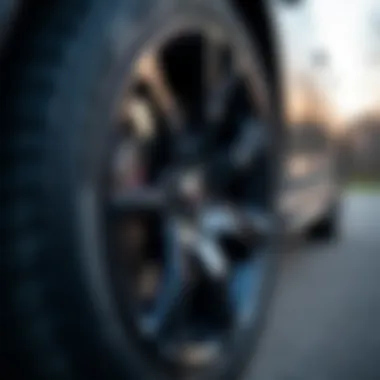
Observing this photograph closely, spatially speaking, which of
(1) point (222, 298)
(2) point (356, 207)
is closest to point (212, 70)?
(1) point (222, 298)

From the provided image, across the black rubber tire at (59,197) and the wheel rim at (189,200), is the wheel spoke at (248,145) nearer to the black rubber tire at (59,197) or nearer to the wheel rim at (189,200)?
the wheel rim at (189,200)

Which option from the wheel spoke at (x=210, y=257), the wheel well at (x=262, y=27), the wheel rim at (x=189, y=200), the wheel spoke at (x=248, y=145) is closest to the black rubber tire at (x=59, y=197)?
the wheel rim at (x=189, y=200)

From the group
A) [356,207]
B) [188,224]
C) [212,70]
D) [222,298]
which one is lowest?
[356,207]

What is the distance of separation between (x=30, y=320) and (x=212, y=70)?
845 mm

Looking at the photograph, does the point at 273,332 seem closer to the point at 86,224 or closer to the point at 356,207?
the point at 86,224

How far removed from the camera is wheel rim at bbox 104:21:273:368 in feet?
8.20

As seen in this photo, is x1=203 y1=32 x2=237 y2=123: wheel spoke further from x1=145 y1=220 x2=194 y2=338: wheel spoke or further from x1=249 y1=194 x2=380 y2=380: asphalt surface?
x1=249 y1=194 x2=380 y2=380: asphalt surface

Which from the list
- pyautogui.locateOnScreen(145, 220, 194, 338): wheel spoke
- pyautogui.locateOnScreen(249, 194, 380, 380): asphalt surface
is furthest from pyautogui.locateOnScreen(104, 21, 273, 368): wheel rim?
pyautogui.locateOnScreen(249, 194, 380, 380): asphalt surface

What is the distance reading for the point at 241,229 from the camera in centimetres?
301

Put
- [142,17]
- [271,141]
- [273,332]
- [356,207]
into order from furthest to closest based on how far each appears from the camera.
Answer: [356,207]
[273,332]
[271,141]
[142,17]

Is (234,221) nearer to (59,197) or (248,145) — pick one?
(248,145)

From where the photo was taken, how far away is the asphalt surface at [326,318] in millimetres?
3361

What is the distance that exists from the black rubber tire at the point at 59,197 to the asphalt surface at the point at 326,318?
94 centimetres

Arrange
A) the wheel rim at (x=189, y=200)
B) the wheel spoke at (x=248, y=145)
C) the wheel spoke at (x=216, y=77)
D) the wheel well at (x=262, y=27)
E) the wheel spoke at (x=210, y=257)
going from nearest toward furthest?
the wheel rim at (x=189, y=200) → the wheel spoke at (x=210, y=257) → the wheel spoke at (x=216, y=77) → the wheel spoke at (x=248, y=145) → the wheel well at (x=262, y=27)
